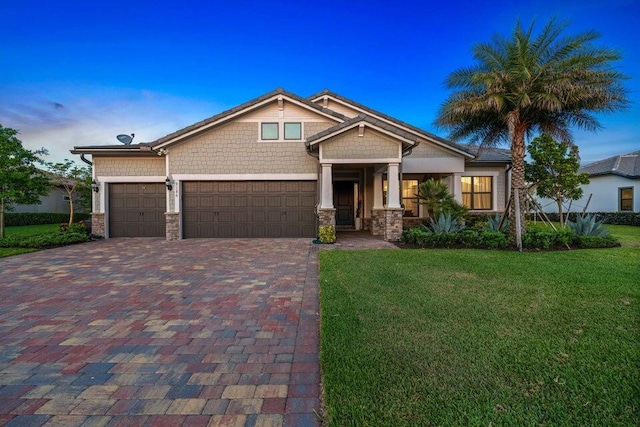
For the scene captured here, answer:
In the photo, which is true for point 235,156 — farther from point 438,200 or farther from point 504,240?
point 504,240

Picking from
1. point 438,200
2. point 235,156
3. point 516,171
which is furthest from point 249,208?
point 516,171

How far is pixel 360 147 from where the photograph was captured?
37.0 ft

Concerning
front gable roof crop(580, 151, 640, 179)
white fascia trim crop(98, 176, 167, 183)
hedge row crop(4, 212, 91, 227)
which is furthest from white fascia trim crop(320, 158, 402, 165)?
hedge row crop(4, 212, 91, 227)

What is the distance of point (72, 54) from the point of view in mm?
12992

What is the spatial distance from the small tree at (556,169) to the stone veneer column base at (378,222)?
6.27 m

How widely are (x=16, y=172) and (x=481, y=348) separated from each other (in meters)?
15.5

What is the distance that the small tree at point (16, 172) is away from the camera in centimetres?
1120

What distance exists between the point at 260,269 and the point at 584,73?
1063cm

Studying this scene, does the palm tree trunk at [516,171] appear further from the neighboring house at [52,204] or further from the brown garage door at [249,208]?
the neighboring house at [52,204]

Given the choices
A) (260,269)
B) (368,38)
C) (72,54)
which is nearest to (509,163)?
(368,38)

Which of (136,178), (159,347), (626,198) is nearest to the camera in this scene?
(159,347)

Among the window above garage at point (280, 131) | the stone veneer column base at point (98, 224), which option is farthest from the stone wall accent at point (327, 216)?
the stone veneer column base at point (98, 224)

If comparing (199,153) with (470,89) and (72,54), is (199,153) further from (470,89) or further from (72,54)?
(470,89)

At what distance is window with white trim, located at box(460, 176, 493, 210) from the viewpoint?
15.5 m
